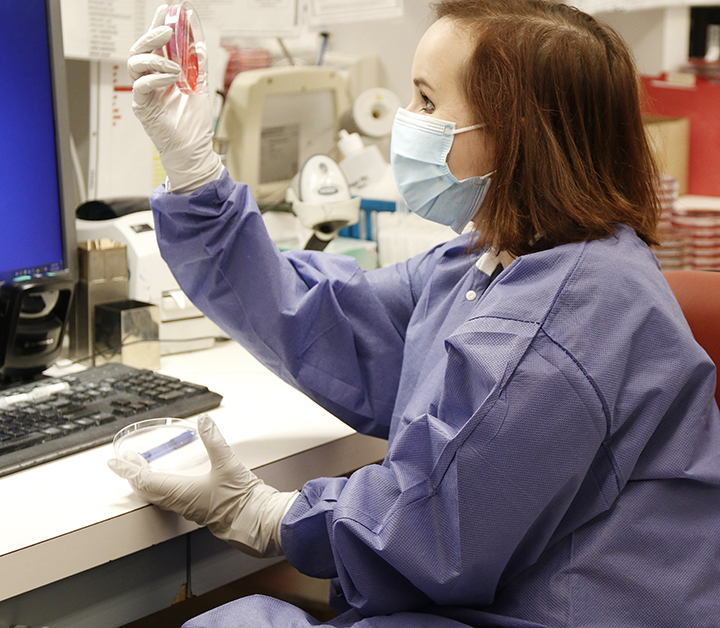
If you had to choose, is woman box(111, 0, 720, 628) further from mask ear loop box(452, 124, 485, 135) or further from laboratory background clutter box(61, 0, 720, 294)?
laboratory background clutter box(61, 0, 720, 294)

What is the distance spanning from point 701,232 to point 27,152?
169 centimetres

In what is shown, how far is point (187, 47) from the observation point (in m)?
1.15

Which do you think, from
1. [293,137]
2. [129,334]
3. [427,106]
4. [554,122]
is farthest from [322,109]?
[554,122]

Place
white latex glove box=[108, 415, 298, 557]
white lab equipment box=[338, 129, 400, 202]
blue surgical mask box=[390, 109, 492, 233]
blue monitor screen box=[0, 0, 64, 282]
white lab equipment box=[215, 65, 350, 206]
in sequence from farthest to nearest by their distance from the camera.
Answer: white lab equipment box=[338, 129, 400, 202] → white lab equipment box=[215, 65, 350, 206] → blue monitor screen box=[0, 0, 64, 282] → blue surgical mask box=[390, 109, 492, 233] → white latex glove box=[108, 415, 298, 557]

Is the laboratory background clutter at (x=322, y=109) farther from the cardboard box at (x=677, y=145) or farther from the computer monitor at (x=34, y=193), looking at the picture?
the computer monitor at (x=34, y=193)

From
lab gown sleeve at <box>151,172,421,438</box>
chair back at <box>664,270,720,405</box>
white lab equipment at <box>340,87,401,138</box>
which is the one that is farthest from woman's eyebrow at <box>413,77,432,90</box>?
white lab equipment at <box>340,87,401,138</box>

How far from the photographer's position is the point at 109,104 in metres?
1.68

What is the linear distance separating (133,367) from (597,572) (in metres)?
0.81

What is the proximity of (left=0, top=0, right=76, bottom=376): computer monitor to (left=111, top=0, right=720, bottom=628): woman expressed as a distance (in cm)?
28

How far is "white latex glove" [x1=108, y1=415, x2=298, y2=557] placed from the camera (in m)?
0.98

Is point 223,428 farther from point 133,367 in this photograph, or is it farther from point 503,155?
point 503,155

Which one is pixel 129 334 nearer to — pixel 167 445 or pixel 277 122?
pixel 167 445

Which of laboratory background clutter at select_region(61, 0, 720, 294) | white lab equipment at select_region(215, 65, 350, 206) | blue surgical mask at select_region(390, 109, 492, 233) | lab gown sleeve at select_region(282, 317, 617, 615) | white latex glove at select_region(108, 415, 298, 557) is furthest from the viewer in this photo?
white lab equipment at select_region(215, 65, 350, 206)

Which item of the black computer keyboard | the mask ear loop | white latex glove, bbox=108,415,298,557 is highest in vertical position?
the mask ear loop
